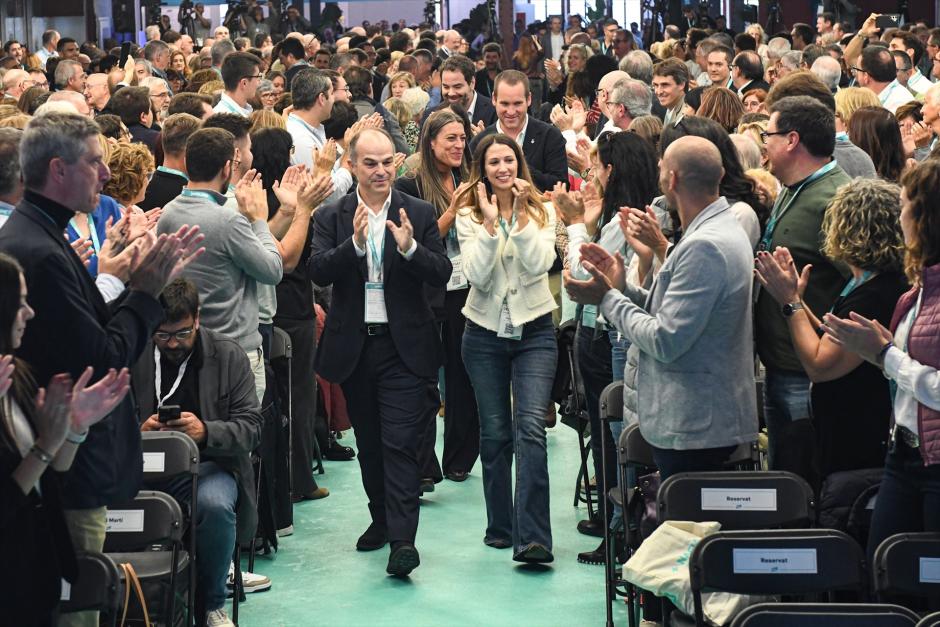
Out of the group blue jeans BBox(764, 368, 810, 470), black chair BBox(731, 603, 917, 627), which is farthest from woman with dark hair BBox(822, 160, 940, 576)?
blue jeans BBox(764, 368, 810, 470)

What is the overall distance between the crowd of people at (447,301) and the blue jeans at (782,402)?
2cm

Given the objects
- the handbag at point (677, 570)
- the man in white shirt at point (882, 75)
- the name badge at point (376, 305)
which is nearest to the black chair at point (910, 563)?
the handbag at point (677, 570)

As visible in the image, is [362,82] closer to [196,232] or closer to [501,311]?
[501,311]

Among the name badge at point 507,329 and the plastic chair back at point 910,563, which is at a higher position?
the name badge at point 507,329

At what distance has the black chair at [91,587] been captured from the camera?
11.6ft

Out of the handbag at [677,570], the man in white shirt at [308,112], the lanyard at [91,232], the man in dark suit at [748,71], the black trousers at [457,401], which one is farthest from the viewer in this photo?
the man in dark suit at [748,71]

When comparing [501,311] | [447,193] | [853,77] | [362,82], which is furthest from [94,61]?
[501,311]

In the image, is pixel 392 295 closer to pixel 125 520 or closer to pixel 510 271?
pixel 510 271

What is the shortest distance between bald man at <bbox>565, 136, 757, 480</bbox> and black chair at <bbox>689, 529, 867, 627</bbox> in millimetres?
660

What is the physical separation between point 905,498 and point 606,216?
2056 mm

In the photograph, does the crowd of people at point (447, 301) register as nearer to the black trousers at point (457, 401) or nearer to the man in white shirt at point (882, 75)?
the black trousers at point (457, 401)

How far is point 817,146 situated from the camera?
4.84 m

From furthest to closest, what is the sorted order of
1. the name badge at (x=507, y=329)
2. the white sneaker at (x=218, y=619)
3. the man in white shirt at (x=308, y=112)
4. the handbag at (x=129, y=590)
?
the man in white shirt at (x=308, y=112)
the name badge at (x=507, y=329)
the white sneaker at (x=218, y=619)
the handbag at (x=129, y=590)

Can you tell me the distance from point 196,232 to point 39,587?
3.78 ft
